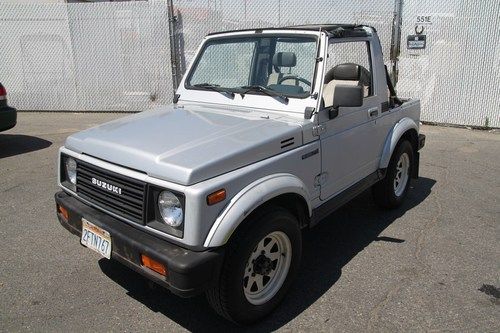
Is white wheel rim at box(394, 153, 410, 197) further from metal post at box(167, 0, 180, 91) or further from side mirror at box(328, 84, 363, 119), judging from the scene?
metal post at box(167, 0, 180, 91)

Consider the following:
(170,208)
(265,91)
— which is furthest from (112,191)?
(265,91)

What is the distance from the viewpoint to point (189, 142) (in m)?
2.92

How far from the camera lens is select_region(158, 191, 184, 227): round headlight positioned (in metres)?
2.59

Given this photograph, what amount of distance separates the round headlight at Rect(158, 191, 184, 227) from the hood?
106 millimetres

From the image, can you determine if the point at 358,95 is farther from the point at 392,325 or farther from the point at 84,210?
the point at 84,210

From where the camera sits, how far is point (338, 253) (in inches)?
159

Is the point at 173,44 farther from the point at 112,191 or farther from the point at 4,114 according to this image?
the point at 112,191

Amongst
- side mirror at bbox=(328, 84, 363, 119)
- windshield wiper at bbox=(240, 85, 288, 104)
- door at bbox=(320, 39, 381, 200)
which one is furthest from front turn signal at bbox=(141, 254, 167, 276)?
side mirror at bbox=(328, 84, 363, 119)

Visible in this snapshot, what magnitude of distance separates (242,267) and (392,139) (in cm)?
253

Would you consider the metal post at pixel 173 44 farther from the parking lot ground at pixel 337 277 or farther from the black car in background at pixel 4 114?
the parking lot ground at pixel 337 277

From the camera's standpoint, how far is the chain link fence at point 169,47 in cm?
875

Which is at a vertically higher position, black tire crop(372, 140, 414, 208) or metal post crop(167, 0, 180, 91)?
metal post crop(167, 0, 180, 91)

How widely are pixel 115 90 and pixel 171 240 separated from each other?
903 cm

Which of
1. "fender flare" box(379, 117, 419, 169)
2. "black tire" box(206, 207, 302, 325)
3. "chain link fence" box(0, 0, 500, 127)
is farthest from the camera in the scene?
"chain link fence" box(0, 0, 500, 127)
